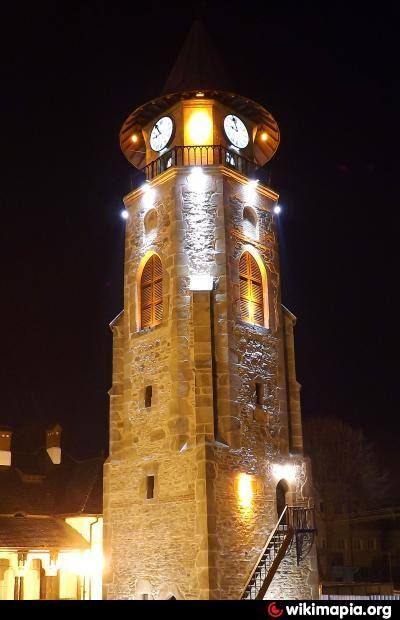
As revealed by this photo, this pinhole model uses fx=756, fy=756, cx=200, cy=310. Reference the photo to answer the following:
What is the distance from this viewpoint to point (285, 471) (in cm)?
2275

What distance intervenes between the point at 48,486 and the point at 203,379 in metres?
13.1

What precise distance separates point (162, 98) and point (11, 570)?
55.8 feet

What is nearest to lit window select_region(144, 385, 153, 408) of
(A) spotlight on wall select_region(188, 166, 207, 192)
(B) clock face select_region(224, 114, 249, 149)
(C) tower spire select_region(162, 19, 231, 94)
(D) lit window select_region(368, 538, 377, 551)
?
(A) spotlight on wall select_region(188, 166, 207, 192)

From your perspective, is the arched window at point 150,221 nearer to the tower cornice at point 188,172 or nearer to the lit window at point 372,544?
the tower cornice at point 188,172

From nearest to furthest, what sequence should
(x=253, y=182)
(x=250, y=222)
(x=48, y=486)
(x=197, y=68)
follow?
1. (x=250, y=222)
2. (x=253, y=182)
3. (x=197, y=68)
4. (x=48, y=486)

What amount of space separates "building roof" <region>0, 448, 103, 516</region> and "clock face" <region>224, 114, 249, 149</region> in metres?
14.4

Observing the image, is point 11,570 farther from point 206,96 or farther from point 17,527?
point 206,96

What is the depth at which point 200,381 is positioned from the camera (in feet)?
70.4

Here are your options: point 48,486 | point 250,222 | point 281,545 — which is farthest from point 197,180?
point 48,486

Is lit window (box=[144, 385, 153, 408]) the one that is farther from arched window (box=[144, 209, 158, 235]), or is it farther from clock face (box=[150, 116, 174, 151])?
clock face (box=[150, 116, 174, 151])

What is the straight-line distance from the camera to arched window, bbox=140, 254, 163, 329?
2362cm

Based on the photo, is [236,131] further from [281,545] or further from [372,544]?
[372,544]

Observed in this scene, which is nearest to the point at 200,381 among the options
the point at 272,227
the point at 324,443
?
the point at 272,227

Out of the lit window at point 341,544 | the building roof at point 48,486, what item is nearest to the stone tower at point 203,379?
the building roof at point 48,486
